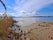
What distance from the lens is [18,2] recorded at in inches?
73.5

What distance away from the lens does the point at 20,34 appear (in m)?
1.82

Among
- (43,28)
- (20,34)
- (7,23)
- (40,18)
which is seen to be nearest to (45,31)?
(43,28)

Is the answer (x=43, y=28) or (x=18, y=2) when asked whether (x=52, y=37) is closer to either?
(x=43, y=28)

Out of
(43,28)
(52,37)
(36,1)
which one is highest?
(36,1)

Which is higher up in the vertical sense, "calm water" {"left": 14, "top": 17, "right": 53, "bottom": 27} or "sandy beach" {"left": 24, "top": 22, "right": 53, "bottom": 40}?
"calm water" {"left": 14, "top": 17, "right": 53, "bottom": 27}

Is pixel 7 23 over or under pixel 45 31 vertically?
over

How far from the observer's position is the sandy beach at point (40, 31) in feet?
5.86

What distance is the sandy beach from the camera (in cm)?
178

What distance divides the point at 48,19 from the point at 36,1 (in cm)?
28

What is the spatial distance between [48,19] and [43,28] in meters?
0.13

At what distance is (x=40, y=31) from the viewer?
5.95 ft

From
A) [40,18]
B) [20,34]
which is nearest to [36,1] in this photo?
[40,18]

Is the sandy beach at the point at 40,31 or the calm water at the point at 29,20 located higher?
the calm water at the point at 29,20

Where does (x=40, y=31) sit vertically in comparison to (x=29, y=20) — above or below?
below
